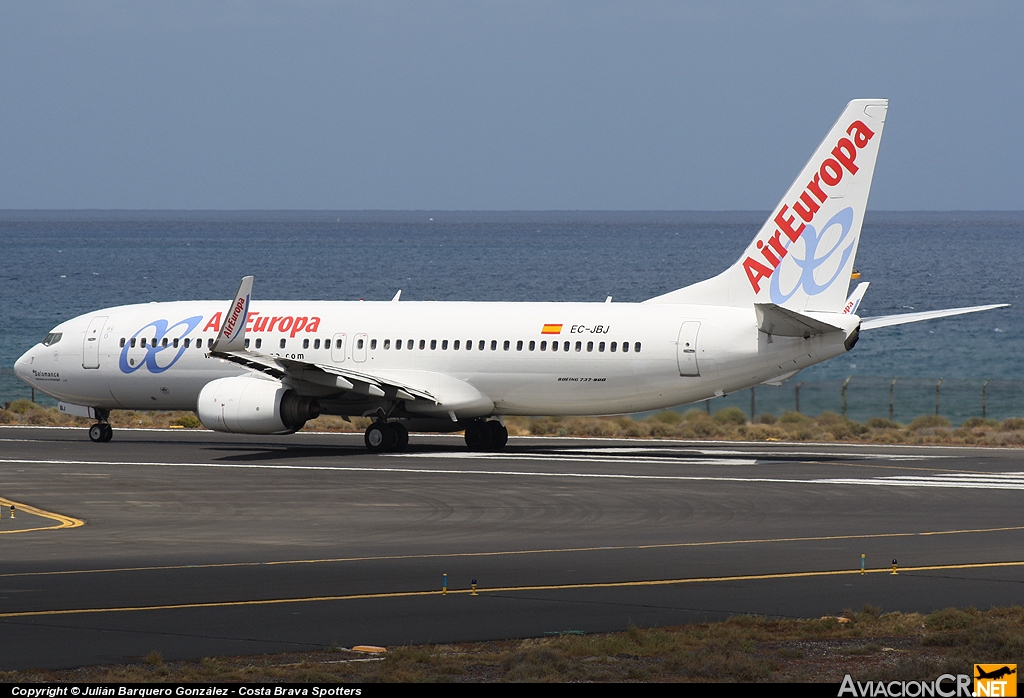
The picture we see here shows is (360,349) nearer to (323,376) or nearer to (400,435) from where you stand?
(400,435)

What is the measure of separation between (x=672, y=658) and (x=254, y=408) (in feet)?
83.3

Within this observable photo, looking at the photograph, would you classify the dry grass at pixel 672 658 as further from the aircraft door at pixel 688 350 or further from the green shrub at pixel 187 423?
the green shrub at pixel 187 423

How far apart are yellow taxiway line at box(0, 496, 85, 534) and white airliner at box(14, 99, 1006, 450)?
870 centimetres

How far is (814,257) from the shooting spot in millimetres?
36469

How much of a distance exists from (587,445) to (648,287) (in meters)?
116

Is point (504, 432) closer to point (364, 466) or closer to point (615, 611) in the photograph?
point (364, 466)

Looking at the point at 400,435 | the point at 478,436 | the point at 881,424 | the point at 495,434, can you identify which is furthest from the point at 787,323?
the point at 881,424

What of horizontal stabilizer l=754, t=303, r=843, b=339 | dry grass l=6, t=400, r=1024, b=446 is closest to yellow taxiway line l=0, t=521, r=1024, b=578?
horizontal stabilizer l=754, t=303, r=843, b=339

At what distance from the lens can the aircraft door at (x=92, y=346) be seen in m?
42.3

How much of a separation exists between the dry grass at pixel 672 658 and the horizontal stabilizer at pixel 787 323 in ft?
63.3

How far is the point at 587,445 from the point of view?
4294cm

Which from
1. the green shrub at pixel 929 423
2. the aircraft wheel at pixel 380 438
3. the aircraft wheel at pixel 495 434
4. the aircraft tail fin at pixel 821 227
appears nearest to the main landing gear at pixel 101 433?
the aircraft wheel at pixel 380 438

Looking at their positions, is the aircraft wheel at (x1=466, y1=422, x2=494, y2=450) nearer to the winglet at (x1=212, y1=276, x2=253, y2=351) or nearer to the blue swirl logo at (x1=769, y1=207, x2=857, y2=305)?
the winglet at (x1=212, y1=276, x2=253, y2=351)

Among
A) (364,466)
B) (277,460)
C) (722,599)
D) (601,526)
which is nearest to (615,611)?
(722,599)
